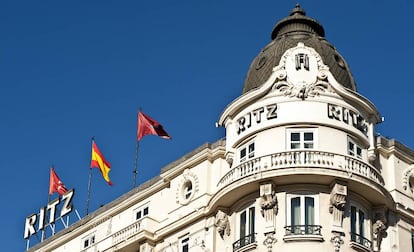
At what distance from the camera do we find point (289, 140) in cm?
6831

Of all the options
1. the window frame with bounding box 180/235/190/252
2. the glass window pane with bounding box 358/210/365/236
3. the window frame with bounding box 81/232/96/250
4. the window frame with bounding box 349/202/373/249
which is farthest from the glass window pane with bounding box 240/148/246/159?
the window frame with bounding box 81/232/96/250

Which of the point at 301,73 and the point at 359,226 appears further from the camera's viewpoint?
the point at 301,73

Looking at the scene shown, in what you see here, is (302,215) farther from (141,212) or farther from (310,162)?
(141,212)

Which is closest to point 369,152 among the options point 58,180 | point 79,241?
point 79,241

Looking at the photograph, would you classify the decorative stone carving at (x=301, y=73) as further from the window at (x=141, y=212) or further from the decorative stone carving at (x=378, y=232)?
the window at (x=141, y=212)

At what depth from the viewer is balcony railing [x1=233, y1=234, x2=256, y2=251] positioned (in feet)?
218

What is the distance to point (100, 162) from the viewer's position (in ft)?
284

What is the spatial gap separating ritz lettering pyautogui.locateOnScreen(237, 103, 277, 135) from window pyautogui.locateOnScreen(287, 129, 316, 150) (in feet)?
5.57

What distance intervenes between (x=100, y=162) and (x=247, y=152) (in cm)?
1999

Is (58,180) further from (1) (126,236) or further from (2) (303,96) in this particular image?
(2) (303,96)

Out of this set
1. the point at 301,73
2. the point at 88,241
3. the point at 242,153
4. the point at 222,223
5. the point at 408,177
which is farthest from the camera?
the point at 88,241

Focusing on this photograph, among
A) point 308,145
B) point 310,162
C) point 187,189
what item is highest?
point 308,145

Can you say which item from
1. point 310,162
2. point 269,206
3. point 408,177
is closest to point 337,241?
point 269,206

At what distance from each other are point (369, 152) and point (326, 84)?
16.9ft
